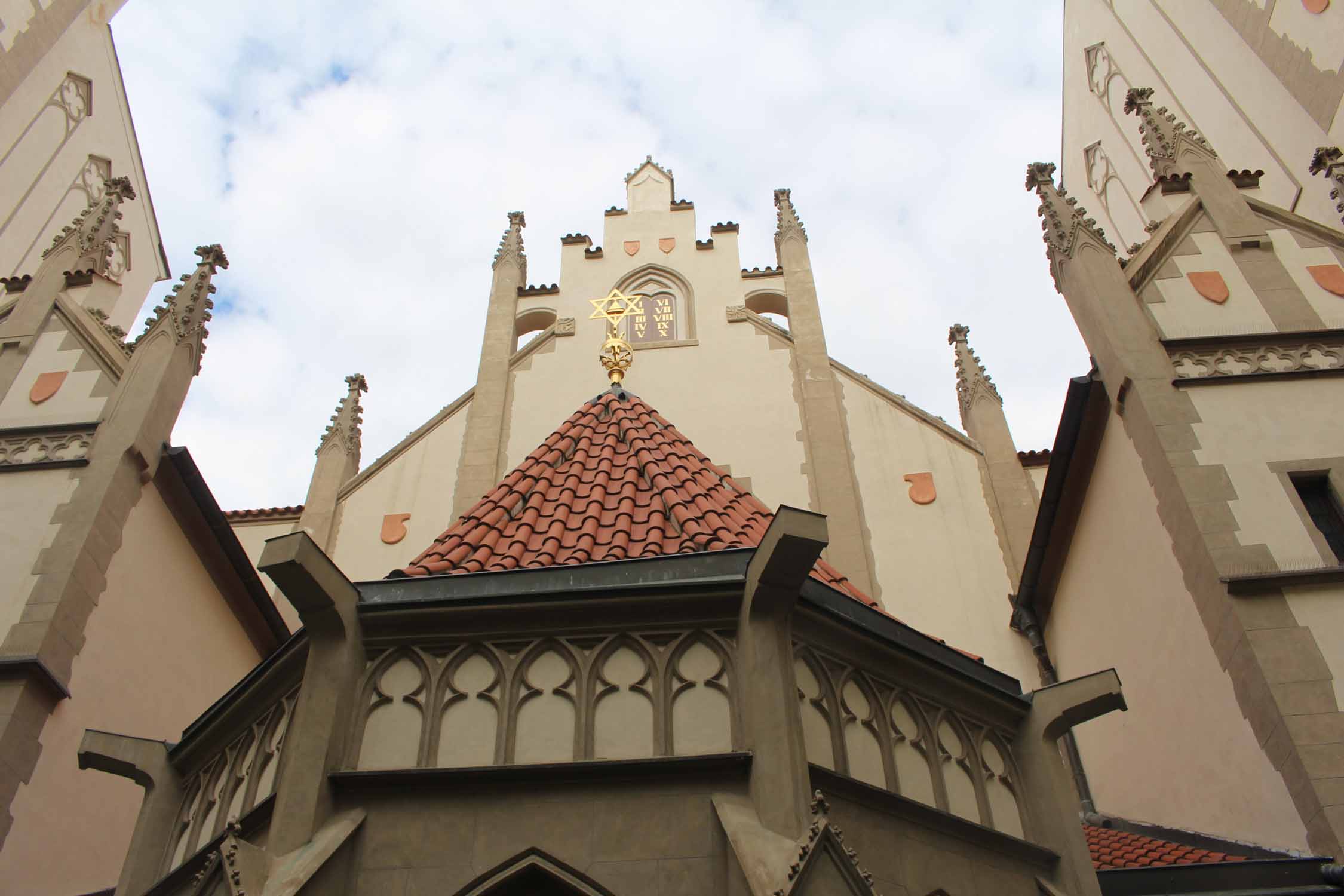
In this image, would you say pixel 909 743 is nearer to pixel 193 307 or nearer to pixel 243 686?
pixel 243 686

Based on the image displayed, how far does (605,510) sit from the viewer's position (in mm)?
7711

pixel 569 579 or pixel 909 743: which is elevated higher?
pixel 569 579

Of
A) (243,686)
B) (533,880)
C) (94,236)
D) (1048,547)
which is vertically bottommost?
(533,880)

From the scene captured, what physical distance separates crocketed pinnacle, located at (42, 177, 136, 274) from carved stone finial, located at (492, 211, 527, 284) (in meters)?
5.69

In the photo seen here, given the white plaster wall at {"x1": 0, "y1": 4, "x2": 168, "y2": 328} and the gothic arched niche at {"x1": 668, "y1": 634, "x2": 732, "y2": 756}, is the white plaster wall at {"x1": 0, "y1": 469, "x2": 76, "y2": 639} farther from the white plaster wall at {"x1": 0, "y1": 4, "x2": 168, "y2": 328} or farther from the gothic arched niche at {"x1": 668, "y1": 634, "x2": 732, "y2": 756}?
the white plaster wall at {"x1": 0, "y1": 4, "x2": 168, "y2": 328}

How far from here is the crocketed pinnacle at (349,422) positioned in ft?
51.0

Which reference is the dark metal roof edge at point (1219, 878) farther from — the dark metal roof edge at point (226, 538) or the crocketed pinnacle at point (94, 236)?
the crocketed pinnacle at point (94, 236)

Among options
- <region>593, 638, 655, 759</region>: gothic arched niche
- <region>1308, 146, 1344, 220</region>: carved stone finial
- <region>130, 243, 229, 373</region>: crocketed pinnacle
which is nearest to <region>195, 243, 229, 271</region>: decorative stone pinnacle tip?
<region>130, 243, 229, 373</region>: crocketed pinnacle

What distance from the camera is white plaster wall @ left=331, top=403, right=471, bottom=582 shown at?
45.7 ft

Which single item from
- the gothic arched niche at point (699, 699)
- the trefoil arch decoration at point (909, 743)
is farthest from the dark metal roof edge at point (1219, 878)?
the gothic arched niche at point (699, 699)

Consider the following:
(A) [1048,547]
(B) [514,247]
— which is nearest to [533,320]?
(B) [514,247]

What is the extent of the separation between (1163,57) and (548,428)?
1403cm

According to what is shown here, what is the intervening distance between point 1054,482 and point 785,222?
7.93 m

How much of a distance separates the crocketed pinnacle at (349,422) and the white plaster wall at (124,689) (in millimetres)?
3605
